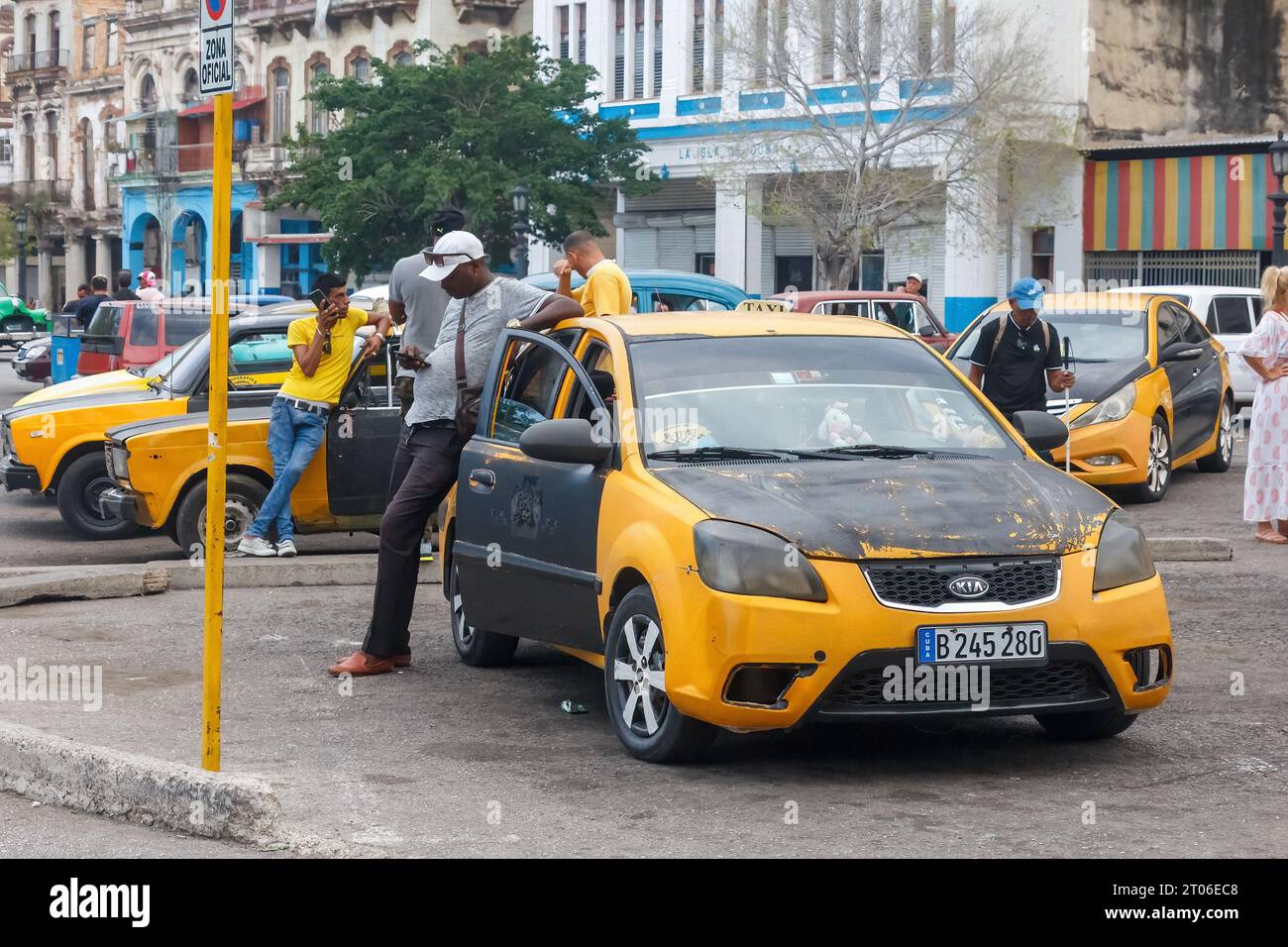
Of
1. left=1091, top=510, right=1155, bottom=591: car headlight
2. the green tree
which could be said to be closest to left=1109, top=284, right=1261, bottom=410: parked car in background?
left=1091, top=510, right=1155, bottom=591: car headlight

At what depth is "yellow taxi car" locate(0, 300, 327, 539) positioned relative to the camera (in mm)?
13727

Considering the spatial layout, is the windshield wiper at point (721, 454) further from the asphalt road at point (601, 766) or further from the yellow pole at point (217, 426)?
the yellow pole at point (217, 426)

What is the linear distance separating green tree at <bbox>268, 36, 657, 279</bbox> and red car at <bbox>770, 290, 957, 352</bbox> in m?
20.0

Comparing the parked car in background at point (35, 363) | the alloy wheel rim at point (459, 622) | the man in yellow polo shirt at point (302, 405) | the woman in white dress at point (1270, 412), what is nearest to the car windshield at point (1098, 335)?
the woman in white dress at point (1270, 412)

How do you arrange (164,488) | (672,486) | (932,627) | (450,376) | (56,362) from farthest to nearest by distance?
(56,362) < (164,488) < (450,376) < (672,486) < (932,627)

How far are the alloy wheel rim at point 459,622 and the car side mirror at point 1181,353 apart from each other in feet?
27.2

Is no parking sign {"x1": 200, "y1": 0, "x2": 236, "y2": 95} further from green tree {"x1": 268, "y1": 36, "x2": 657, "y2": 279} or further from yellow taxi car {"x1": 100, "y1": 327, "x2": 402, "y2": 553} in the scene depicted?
green tree {"x1": 268, "y1": 36, "x2": 657, "y2": 279}

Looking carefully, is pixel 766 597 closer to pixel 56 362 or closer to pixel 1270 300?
pixel 1270 300

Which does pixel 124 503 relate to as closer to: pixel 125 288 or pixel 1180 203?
pixel 125 288

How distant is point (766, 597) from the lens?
21.1 feet

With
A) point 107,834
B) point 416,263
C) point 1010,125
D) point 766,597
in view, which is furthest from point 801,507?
point 1010,125

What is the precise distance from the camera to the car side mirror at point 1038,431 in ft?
25.9

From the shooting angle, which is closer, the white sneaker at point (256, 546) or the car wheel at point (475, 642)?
the car wheel at point (475, 642)

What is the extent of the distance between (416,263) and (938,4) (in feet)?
103
